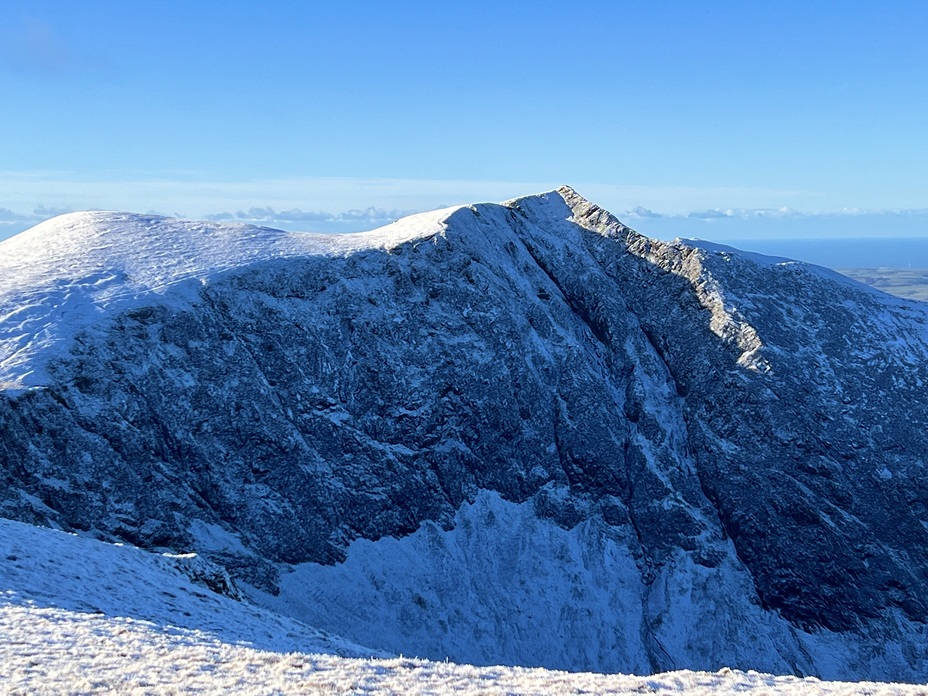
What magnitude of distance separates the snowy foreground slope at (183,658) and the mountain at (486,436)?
55.1ft

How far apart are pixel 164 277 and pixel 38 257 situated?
9.75 m

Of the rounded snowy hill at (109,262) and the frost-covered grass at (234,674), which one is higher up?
the rounded snowy hill at (109,262)

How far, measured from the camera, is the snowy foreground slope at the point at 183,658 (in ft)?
48.3

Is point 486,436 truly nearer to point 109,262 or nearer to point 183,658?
point 109,262

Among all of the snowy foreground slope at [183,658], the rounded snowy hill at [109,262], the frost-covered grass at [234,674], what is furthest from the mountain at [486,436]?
the frost-covered grass at [234,674]

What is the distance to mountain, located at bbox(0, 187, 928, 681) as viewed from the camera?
41.8m

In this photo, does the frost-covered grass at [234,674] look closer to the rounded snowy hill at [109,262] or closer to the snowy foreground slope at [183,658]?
the snowy foreground slope at [183,658]

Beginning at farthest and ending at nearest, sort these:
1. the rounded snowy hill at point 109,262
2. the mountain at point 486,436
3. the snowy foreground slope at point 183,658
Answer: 1. the mountain at point 486,436
2. the rounded snowy hill at point 109,262
3. the snowy foreground slope at point 183,658

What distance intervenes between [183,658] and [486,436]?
118 feet

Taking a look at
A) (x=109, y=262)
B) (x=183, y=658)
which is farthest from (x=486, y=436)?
(x=183, y=658)

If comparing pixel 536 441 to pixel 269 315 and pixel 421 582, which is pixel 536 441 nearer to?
pixel 421 582

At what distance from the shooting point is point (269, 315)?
1960 inches

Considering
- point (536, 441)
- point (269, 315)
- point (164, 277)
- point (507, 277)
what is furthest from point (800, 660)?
point (164, 277)

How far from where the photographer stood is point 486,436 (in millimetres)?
51562
